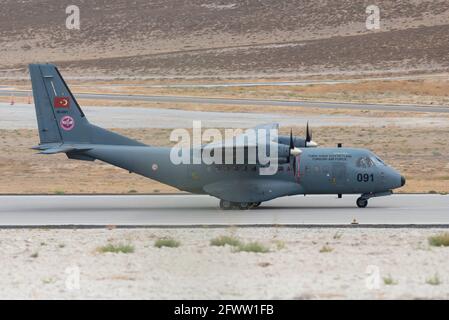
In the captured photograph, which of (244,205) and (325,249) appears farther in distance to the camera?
(244,205)

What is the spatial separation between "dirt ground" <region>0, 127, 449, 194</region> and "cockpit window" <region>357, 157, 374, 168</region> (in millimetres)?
6454

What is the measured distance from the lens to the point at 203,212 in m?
34.2

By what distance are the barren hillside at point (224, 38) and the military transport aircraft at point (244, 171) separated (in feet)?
274

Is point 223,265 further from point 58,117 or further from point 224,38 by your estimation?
point 224,38

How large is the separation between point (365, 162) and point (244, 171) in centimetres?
479

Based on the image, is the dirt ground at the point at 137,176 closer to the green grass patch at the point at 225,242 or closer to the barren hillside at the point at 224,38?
the green grass patch at the point at 225,242

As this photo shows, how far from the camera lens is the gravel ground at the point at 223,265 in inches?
758

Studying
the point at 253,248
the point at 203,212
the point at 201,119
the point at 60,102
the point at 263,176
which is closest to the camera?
the point at 253,248

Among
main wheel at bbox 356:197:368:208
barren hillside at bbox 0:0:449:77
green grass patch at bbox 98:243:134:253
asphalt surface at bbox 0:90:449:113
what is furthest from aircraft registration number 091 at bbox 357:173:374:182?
barren hillside at bbox 0:0:449:77

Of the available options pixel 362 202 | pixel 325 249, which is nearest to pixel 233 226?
pixel 325 249

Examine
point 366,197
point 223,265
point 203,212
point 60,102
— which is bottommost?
point 203,212

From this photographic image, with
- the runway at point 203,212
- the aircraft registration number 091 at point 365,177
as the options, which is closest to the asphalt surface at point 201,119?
the runway at point 203,212

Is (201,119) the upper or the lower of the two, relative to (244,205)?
upper

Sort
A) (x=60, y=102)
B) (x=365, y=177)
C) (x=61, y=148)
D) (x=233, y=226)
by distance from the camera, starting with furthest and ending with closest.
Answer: (x=60, y=102) → (x=365, y=177) → (x=61, y=148) → (x=233, y=226)
